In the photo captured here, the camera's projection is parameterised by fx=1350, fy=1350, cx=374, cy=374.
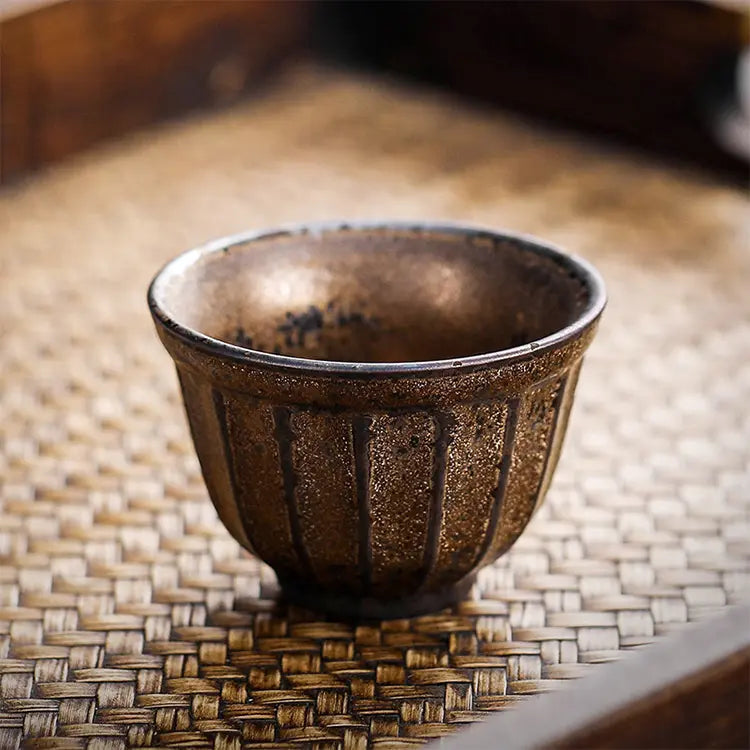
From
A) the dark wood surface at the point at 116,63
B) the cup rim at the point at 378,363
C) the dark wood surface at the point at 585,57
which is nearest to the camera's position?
the cup rim at the point at 378,363

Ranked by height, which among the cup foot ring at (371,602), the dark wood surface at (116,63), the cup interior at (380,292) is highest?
the dark wood surface at (116,63)

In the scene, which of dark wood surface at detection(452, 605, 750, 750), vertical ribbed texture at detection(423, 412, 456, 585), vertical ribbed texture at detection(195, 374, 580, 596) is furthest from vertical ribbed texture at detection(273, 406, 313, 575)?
dark wood surface at detection(452, 605, 750, 750)

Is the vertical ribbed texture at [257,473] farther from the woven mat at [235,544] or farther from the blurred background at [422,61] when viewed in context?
the blurred background at [422,61]

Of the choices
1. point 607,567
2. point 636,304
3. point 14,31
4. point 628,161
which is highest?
point 14,31

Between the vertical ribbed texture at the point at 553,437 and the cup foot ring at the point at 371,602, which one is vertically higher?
the vertical ribbed texture at the point at 553,437

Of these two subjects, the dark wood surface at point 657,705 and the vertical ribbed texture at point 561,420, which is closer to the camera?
the dark wood surface at point 657,705

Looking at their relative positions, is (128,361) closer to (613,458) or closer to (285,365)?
(613,458)

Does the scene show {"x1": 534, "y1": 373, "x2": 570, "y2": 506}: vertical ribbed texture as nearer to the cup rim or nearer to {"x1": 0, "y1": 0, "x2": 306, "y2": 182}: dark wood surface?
the cup rim

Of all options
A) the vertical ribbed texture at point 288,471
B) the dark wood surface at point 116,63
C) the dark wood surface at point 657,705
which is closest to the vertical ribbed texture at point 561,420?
the vertical ribbed texture at point 288,471

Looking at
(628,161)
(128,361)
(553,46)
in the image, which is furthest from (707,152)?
(128,361)
